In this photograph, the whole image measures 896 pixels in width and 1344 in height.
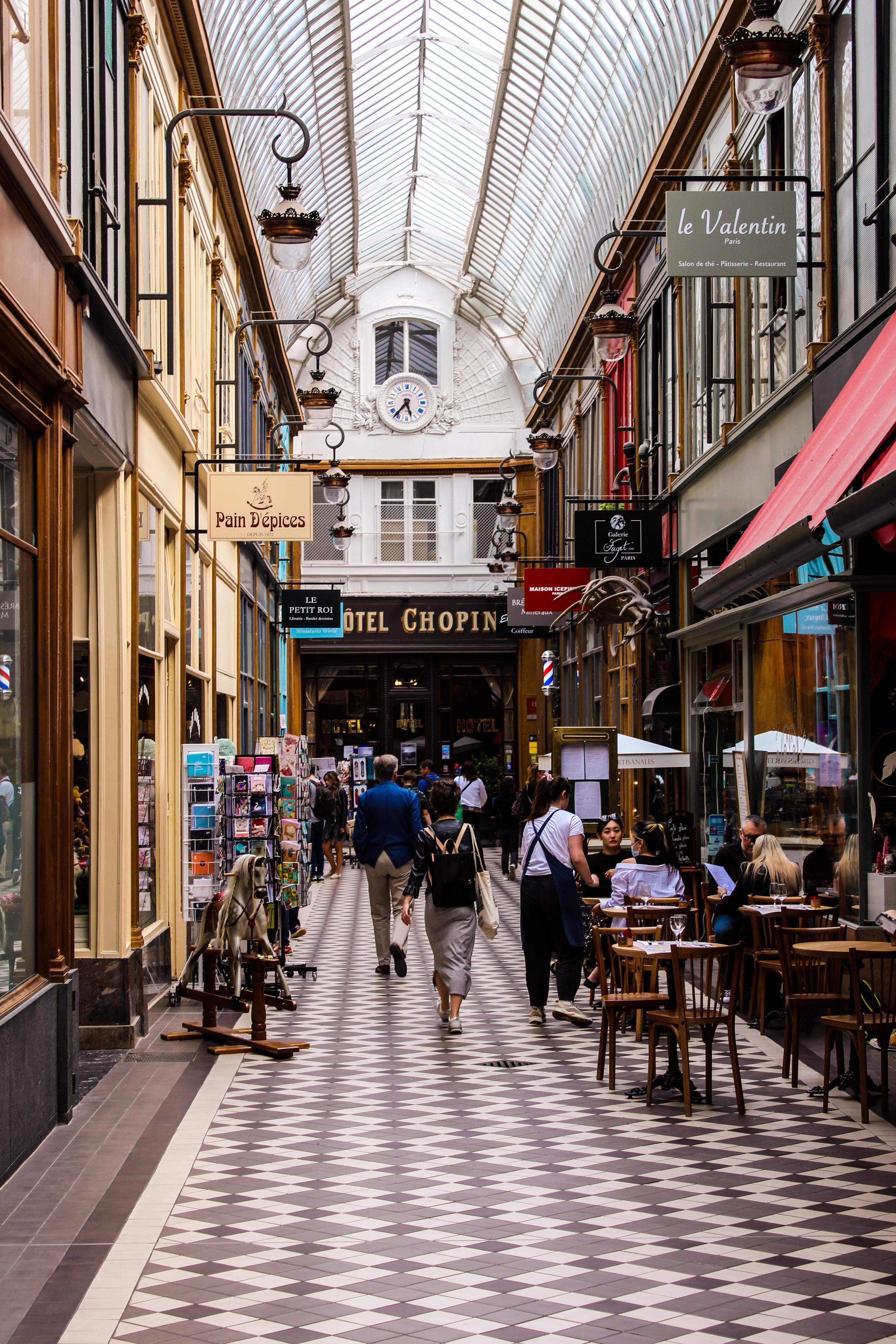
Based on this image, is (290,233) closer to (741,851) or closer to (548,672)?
(741,851)

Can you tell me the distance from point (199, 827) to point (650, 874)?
3482mm

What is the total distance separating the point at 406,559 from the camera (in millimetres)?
36625

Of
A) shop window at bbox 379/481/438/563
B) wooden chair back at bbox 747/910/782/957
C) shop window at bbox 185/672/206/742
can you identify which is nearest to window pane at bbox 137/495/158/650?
shop window at bbox 185/672/206/742

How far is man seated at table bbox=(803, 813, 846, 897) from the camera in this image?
11102mm

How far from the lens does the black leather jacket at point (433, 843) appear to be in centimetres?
1064

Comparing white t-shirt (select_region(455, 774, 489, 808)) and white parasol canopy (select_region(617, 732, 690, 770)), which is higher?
white parasol canopy (select_region(617, 732, 690, 770))

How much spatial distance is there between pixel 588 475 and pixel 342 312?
1122 centimetres

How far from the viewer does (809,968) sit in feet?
28.6

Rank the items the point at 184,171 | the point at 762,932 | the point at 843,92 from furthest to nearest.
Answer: the point at 184,171
the point at 843,92
the point at 762,932

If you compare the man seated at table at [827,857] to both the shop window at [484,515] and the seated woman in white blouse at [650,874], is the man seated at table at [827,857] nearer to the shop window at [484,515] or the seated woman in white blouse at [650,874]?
the seated woman in white blouse at [650,874]

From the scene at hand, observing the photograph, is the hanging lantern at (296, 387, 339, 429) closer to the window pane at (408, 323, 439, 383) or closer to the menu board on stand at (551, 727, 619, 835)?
the menu board on stand at (551, 727, 619, 835)

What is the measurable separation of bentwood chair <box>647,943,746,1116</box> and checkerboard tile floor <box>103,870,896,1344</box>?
0.55 feet

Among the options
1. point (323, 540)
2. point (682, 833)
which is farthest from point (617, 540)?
point (323, 540)

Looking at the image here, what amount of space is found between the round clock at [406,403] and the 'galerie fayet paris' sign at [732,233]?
84.6ft
